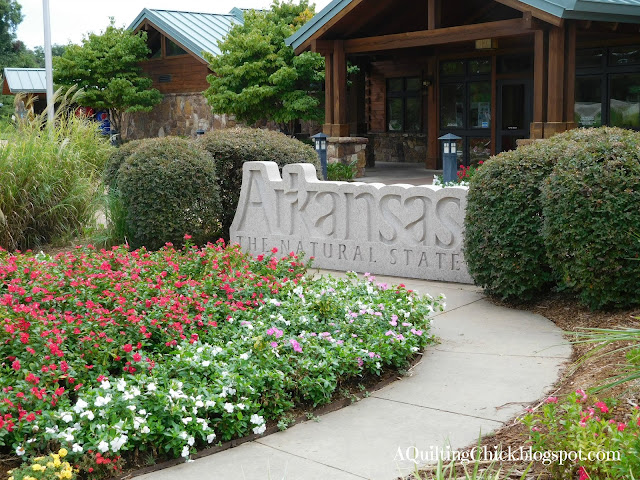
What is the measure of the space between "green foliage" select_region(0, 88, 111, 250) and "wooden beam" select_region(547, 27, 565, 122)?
340 inches

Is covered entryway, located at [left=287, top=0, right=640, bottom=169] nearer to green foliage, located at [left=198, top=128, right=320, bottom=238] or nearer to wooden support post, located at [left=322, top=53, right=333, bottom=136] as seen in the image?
wooden support post, located at [left=322, top=53, right=333, bottom=136]

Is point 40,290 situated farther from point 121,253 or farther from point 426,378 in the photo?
point 426,378

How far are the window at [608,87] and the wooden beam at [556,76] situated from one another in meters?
2.74

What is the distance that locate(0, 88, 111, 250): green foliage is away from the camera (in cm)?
988

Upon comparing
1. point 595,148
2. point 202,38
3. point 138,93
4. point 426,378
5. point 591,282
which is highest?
point 202,38

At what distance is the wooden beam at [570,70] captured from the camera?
15.0 m

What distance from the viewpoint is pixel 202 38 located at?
26.9 metres

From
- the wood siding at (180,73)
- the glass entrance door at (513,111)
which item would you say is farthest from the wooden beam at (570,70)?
the wood siding at (180,73)

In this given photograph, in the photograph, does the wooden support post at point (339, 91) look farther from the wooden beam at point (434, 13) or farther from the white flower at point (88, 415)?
the white flower at point (88, 415)

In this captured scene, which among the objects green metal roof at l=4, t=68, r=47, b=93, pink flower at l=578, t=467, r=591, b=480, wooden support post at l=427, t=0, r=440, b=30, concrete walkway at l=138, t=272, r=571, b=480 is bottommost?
concrete walkway at l=138, t=272, r=571, b=480

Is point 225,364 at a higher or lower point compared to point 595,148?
lower

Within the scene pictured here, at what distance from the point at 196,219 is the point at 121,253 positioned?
7.85ft

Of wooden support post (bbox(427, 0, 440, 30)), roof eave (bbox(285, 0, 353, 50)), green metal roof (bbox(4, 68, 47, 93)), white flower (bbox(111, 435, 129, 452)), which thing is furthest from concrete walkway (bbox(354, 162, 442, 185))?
green metal roof (bbox(4, 68, 47, 93))

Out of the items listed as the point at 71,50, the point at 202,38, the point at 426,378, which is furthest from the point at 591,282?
the point at 71,50
